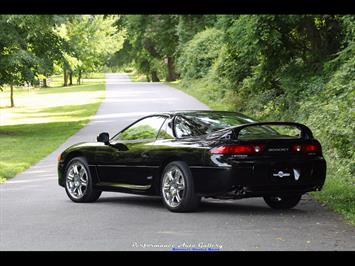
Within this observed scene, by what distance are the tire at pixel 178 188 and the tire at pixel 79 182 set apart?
5.87 feet

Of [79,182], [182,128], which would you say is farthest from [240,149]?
[79,182]

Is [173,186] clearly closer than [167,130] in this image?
Yes

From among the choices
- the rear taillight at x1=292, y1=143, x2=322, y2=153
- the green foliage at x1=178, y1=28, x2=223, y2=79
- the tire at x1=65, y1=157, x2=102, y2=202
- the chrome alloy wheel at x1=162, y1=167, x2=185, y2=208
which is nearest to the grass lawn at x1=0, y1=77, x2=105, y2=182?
the tire at x1=65, y1=157, x2=102, y2=202

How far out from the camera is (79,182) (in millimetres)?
12922

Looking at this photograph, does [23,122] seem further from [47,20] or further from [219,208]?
[219,208]

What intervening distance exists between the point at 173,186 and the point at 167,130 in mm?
983

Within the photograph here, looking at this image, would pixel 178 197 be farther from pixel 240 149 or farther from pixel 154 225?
pixel 240 149

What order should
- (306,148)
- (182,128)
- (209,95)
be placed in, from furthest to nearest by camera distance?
(209,95)
(182,128)
(306,148)

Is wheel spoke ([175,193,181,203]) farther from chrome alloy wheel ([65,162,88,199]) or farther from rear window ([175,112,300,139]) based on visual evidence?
chrome alloy wheel ([65,162,88,199])

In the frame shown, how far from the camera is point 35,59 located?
92.3 ft

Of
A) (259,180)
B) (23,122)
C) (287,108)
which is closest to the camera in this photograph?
(259,180)

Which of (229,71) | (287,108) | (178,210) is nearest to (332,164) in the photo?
(178,210)

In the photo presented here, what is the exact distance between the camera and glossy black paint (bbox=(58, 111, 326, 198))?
1050cm

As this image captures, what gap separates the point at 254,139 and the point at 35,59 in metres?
18.6
